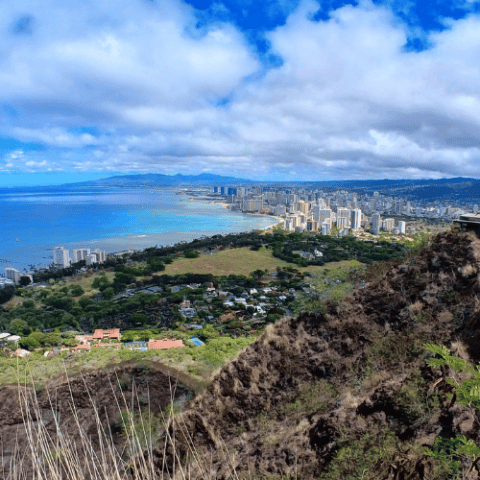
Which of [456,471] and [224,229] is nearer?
[456,471]

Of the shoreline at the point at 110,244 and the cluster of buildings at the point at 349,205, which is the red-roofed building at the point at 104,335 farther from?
the cluster of buildings at the point at 349,205

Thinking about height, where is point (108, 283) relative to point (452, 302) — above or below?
below

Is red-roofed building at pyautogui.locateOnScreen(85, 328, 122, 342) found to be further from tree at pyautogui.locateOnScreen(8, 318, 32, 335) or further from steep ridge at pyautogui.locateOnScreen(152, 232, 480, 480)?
A: steep ridge at pyautogui.locateOnScreen(152, 232, 480, 480)

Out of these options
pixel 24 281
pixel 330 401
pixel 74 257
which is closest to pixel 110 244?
pixel 74 257

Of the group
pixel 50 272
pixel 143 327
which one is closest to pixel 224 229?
pixel 50 272

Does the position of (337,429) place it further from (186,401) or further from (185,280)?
(185,280)

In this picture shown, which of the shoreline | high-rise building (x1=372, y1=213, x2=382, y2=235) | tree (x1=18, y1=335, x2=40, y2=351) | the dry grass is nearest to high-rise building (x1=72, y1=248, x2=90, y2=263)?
the shoreline
